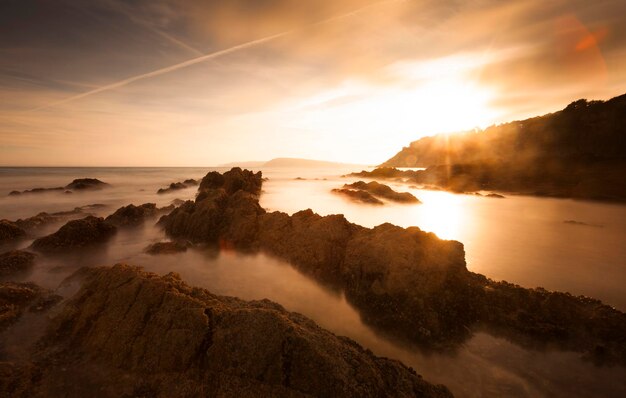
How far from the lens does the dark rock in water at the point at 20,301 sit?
796 centimetres

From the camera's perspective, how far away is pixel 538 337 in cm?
841

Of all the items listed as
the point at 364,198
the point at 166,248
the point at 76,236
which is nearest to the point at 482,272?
the point at 166,248

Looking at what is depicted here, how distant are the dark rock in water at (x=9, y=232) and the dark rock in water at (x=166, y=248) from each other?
805 centimetres

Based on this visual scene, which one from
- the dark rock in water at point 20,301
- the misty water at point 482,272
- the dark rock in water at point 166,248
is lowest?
the misty water at point 482,272

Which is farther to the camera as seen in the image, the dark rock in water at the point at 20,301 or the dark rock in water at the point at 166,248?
the dark rock in water at the point at 166,248

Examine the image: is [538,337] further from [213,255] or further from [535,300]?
[213,255]

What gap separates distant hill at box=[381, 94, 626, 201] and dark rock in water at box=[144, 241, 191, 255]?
51354 millimetres

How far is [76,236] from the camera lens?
52.2 feet

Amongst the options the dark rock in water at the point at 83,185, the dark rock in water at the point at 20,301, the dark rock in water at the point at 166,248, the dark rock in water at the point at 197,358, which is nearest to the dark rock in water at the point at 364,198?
the dark rock in water at the point at 166,248

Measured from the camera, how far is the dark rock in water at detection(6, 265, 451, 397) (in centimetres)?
513

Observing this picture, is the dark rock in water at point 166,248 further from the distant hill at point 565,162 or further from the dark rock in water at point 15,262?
the distant hill at point 565,162

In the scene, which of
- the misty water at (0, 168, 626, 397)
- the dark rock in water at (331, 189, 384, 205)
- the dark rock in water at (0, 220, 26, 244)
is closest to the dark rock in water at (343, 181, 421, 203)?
the dark rock in water at (331, 189, 384, 205)

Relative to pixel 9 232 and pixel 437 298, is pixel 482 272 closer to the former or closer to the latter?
pixel 437 298

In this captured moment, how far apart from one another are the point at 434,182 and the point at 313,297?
62024 millimetres
